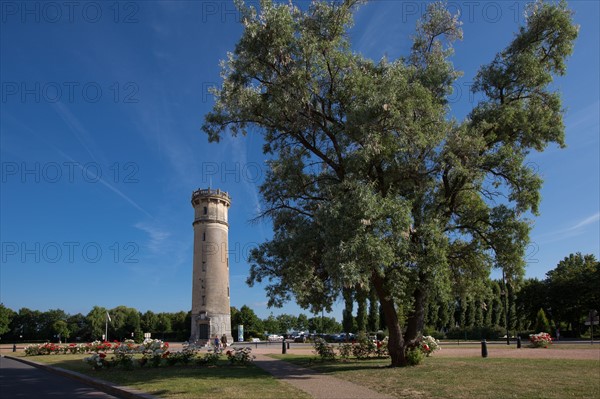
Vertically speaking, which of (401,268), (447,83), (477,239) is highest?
(447,83)

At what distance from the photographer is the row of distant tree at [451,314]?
38.6 metres

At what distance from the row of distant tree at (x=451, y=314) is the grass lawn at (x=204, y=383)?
21.5 feet

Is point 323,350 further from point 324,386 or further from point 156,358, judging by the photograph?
point 324,386

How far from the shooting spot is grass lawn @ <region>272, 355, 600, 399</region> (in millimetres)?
11128

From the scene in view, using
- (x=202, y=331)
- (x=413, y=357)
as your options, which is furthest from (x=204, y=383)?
(x=202, y=331)

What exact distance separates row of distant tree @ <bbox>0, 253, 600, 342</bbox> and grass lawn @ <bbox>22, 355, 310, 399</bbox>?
6.56 m

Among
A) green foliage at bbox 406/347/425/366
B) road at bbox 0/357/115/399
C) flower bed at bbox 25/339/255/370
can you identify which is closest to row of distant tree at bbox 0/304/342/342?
flower bed at bbox 25/339/255/370

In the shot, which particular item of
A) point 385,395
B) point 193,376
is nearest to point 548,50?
point 385,395

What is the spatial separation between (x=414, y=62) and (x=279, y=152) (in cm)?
757

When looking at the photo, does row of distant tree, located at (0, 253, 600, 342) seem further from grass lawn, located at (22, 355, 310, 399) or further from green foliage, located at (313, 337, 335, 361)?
grass lawn, located at (22, 355, 310, 399)

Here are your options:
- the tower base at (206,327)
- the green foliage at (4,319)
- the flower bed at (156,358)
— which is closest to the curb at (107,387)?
the flower bed at (156,358)

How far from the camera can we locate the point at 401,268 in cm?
1633

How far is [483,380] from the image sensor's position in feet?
43.8

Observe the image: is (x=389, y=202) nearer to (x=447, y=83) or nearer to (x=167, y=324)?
(x=447, y=83)
